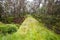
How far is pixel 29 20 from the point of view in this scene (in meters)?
9.30

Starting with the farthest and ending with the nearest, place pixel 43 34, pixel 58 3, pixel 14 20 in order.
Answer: pixel 58 3
pixel 14 20
pixel 43 34

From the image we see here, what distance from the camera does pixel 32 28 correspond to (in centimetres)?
857

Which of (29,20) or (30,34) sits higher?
(29,20)

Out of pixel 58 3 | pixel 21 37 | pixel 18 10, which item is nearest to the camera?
pixel 21 37

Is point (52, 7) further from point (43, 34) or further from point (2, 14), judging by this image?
point (43, 34)

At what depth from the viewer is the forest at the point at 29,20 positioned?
27.1 feet

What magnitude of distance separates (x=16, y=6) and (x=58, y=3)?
18.3 feet

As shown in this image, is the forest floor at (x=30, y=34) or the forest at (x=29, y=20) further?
the forest at (x=29, y=20)

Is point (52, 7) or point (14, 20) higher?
point (52, 7)

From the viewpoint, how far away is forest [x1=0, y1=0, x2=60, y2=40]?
8.26 metres

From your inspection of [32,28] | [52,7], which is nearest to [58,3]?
[52,7]

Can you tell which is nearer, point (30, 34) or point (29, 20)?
point (30, 34)

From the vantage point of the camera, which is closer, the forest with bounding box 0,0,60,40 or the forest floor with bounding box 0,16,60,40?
the forest floor with bounding box 0,16,60,40

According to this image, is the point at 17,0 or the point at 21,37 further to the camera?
the point at 17,0
